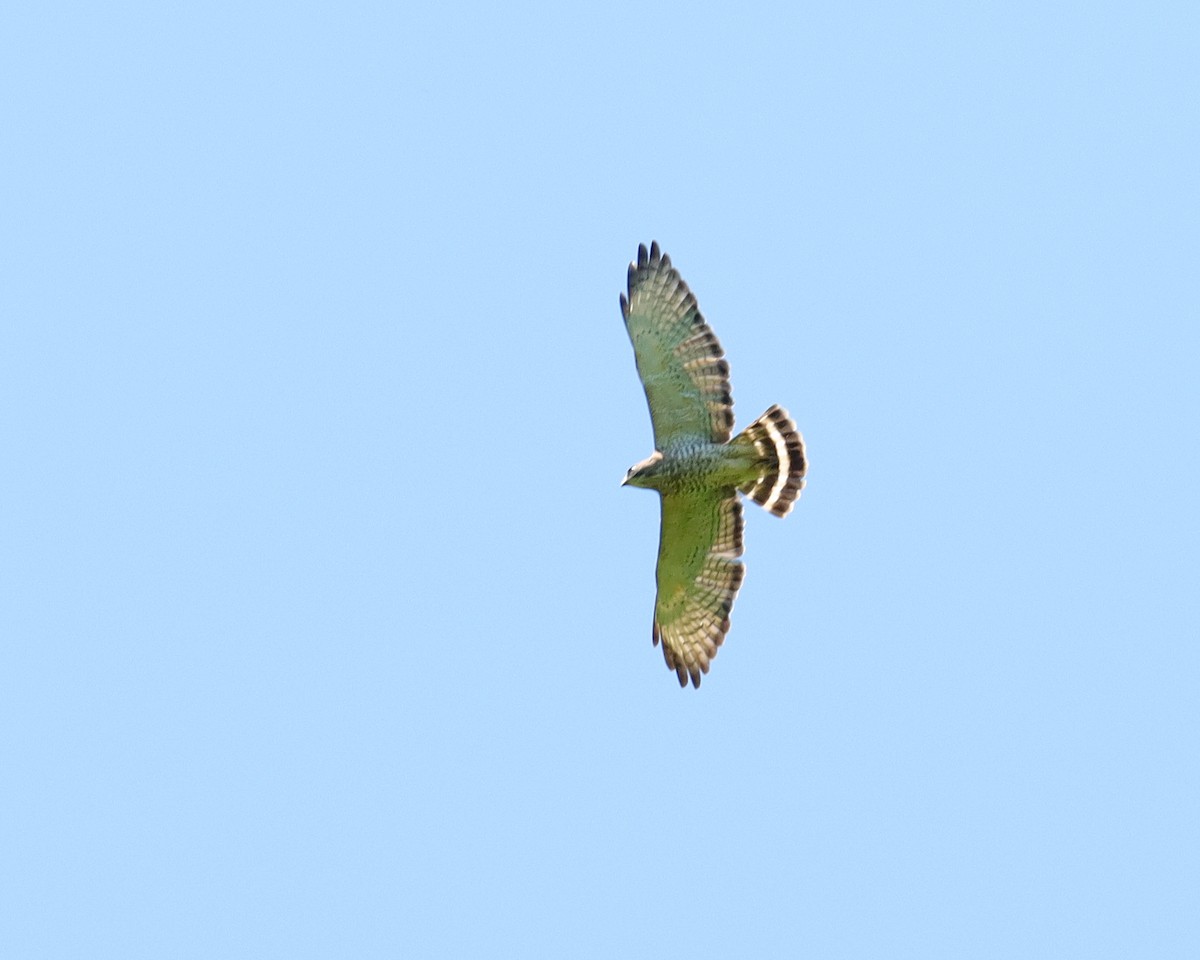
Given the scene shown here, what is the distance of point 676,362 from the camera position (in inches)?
537

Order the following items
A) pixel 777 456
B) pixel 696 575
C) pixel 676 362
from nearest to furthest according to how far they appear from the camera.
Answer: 1. pixel 676 362
2. pixel 777 456
3. pixel 696 575

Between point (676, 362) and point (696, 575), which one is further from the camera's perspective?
point (696, 575)

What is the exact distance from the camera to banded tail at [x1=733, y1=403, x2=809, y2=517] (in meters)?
13.7

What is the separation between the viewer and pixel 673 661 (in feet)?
48.4

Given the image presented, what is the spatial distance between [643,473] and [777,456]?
0.89 metres

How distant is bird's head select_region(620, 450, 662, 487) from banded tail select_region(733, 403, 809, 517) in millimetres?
552

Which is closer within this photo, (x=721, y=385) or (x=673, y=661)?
(x=721, y=385)

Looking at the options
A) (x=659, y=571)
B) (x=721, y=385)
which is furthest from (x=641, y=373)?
(x=659, y=571)

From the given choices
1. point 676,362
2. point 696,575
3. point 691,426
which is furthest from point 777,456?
point 696,575

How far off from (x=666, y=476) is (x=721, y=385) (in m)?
0.70

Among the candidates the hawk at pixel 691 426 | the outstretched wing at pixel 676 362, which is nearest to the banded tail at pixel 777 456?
the hawk at pixel 691 426

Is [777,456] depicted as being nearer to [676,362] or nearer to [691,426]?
[691,426]

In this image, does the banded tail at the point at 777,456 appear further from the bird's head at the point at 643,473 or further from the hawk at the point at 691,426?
the bird's head at the point at 643,473

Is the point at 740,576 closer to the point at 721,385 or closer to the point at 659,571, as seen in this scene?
the point at 659,571
